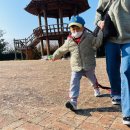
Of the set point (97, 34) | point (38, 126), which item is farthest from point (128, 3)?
point (38, 126)

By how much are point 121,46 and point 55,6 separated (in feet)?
71.9

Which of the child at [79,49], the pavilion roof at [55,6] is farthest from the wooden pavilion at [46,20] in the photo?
the child at [79,49]

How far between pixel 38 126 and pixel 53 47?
80.8ft

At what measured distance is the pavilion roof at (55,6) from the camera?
80.0ft

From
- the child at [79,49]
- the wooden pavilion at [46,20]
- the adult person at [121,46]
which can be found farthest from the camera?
the wooden pavilion at [46,20]

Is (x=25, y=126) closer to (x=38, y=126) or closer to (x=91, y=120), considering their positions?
(x=38, y=126)

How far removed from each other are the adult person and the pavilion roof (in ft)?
68.3

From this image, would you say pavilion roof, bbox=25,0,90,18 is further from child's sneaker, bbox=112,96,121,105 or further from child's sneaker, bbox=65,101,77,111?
child's sneaker, bbox=65,101,77,111

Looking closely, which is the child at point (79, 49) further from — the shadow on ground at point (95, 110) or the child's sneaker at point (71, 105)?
the shadow on ground at point (95, 110)

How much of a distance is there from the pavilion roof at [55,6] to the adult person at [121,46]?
20.8m

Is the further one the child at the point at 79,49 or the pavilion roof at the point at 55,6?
the pavilion roof at the point at 55,6

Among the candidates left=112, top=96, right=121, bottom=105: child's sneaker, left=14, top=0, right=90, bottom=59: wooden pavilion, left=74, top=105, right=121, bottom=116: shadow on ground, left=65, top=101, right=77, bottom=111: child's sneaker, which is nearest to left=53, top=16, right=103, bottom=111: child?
left=65, top=101, right=77, bottom=111: child's sneaker

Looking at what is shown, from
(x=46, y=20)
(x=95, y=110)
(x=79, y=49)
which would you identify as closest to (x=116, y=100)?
(x=95, y=110)

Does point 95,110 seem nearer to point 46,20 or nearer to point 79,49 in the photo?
point 79,49
